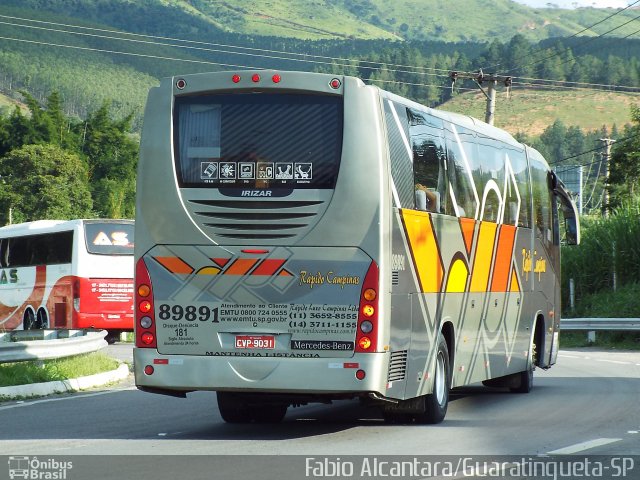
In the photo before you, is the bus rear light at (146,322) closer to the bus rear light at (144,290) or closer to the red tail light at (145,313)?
the red tail light at (145,313)

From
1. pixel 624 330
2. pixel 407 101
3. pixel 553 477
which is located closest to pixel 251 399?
pixel 407 101

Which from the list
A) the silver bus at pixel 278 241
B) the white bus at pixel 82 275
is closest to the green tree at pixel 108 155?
the white bus at pixel 82 275

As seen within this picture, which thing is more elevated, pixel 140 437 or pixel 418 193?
pixel 418 193

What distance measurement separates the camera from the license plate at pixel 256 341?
12422mm

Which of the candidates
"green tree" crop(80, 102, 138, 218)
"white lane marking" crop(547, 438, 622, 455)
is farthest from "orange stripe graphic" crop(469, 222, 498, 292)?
"green tree" crop(80, 102, 138, 218)

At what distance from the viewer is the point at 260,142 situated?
12.6 m

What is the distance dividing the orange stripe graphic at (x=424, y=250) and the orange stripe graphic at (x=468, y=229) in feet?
3.11

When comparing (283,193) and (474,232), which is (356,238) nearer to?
(283,193)

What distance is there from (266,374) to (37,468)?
8.67 feet

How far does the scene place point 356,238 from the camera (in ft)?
40.4

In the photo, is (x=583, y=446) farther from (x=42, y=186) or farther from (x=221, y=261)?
(x=42, y=186)

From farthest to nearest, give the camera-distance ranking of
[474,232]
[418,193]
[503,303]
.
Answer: [503,303] → [474,232] → [418,193]

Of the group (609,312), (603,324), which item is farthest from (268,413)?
(609,312)

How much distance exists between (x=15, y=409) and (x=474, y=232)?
584cm
